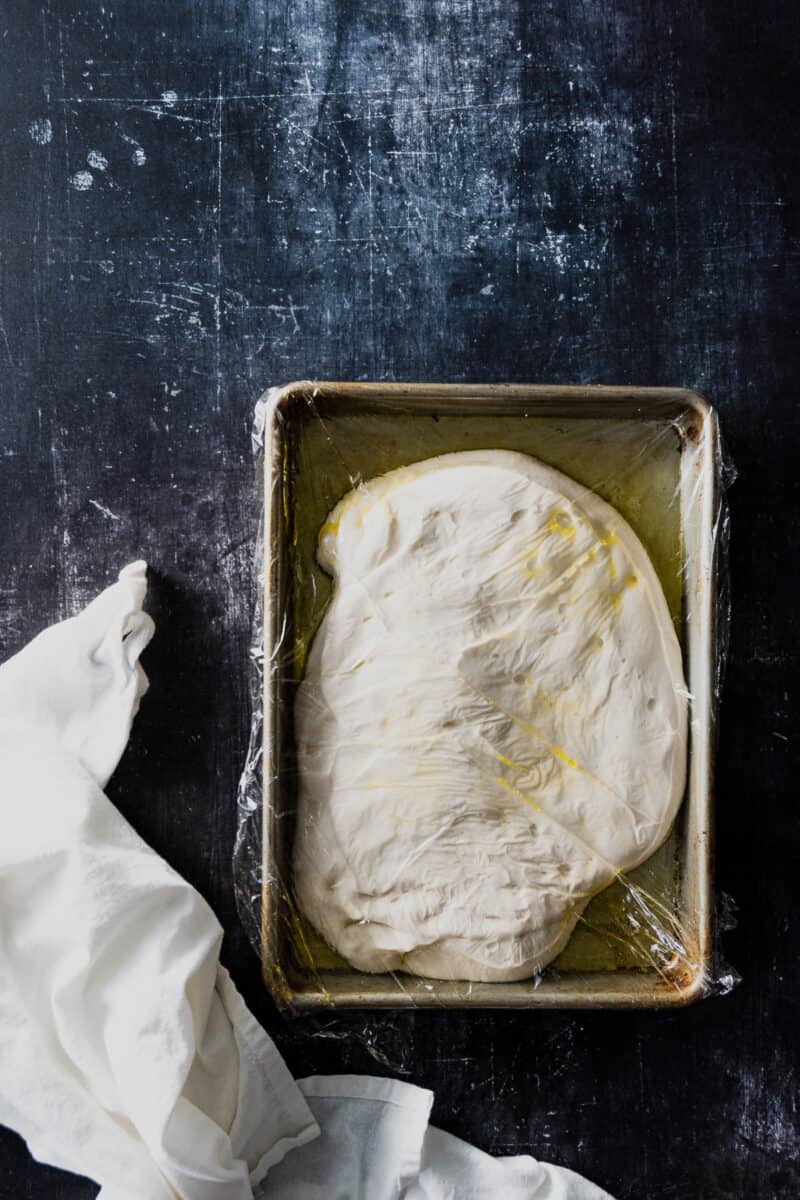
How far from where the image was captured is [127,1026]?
0.78m

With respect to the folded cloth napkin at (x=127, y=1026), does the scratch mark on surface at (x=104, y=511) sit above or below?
above

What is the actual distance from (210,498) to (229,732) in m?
0.22

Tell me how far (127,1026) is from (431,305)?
0.69m

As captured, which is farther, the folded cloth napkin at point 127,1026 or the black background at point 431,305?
the black background at point 431,305

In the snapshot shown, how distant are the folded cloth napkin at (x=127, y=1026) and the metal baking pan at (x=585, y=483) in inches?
3.6

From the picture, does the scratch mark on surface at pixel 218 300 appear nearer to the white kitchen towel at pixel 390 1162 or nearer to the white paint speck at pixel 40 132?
the white paint speck at pixel 40 132

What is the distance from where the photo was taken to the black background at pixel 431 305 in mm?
890

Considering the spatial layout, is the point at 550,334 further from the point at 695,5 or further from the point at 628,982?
the point at 628,982

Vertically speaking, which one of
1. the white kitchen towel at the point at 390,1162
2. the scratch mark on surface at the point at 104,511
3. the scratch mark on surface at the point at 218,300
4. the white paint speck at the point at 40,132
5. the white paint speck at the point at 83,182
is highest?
the white paint speck at the point at 40,132

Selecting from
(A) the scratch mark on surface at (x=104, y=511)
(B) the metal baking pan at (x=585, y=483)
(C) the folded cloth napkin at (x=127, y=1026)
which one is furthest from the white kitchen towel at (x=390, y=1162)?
(A) the scratch mark on surface at (x=104, y=511)

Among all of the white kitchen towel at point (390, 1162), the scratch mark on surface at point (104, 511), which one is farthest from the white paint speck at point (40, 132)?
the white kitchen towel at point (390, 1162)

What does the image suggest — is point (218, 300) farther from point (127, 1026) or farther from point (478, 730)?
point (127, 1026)

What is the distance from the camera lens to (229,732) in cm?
89

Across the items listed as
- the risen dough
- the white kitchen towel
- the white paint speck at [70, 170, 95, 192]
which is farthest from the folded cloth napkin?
the white paint speck at [70, 170, 95, 192]
